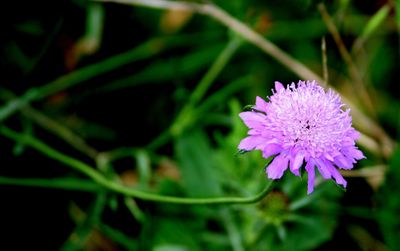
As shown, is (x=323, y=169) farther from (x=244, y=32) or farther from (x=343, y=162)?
(x=244, y=32)

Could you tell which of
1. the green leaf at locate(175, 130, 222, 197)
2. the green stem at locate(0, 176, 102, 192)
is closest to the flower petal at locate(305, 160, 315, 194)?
the green leaf at locate(175, 130, 222, 197)

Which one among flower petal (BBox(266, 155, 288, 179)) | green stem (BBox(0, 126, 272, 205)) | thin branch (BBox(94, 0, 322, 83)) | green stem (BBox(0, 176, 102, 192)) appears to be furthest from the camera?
thin branch (BBox(94, 0, 322, 83))

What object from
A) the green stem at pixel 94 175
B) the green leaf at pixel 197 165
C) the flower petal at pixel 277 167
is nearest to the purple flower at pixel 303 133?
the flower petal at pixel 277 167

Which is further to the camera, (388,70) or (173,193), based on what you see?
(388,70)

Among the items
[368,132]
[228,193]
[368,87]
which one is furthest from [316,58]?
[228,193]

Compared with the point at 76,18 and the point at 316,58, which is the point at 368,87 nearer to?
the point at 316,58

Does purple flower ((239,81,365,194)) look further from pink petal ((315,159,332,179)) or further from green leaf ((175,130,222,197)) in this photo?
green leaf ((175,130,222,197))

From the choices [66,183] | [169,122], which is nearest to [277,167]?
[66,183]

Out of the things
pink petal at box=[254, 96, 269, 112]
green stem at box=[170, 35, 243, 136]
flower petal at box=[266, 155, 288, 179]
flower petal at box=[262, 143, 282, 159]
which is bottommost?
flower petal at box=[266, 155, 288, 179]
